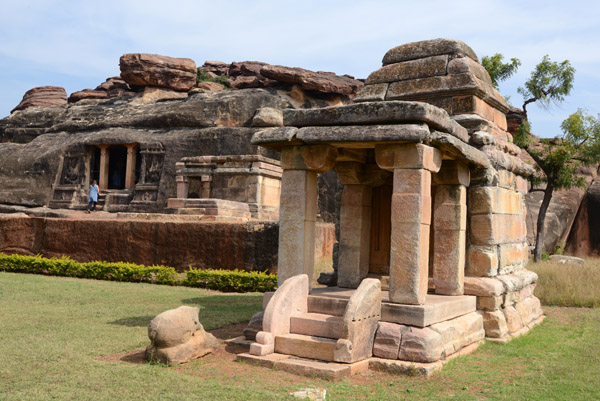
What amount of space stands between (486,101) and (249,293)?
19.0ft

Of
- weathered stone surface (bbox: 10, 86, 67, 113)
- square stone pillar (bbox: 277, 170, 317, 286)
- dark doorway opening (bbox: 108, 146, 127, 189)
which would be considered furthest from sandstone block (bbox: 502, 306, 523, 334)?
weathered stone surface (bbox: 10, 86, 67, 113)

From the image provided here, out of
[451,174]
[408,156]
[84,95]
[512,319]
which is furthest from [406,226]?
[84,95]

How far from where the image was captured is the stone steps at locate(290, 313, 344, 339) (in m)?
5.42

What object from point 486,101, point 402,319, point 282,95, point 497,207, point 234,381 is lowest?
point 234,381

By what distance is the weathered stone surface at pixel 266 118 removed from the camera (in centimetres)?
2194

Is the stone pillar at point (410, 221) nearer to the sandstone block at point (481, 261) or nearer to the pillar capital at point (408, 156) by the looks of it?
the pillar capital at point (408, 156)

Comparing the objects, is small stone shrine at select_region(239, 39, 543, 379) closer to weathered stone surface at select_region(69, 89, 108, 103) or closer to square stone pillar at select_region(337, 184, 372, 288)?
square stone pillar at select_region(337, 184, 372, 288)

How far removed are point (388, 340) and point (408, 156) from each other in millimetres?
1837

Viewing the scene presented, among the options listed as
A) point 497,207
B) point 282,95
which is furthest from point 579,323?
point 282,95

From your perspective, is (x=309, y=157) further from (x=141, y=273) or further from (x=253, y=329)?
(x=141, y=273)

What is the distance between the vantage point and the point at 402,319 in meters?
5.38

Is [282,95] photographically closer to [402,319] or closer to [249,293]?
[249,293]

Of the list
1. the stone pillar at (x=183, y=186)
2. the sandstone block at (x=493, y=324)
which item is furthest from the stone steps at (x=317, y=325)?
the stone pillar at (x=183, y=186)

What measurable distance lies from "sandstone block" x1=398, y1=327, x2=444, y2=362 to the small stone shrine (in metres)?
0.01
